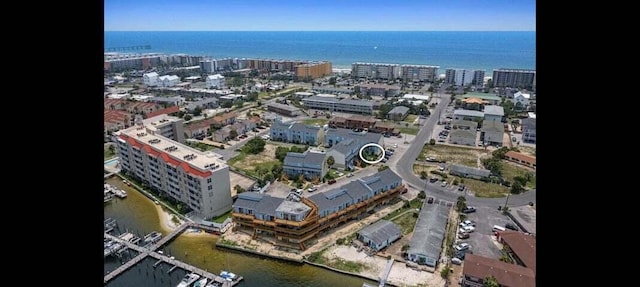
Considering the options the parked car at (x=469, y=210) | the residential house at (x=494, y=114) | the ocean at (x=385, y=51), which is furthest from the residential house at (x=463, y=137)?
the parked car at (x=469, y=210)

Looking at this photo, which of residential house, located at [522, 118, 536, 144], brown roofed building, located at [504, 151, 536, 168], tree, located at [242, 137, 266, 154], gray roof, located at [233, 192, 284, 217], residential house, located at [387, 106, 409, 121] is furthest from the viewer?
residential house, located at [387, 106, 409, 121]

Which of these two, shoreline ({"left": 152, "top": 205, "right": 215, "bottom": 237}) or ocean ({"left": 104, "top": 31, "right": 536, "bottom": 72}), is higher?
ocean ({"left": 104, "top": 31, "right": 536, "bottom": 72})

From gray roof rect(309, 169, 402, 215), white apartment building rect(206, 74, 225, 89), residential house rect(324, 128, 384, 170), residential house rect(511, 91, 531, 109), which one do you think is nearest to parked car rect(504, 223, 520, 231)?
gray roof rect(309, 169, 402, 215)

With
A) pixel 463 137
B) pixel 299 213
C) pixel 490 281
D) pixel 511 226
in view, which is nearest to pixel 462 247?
pixel 490 281

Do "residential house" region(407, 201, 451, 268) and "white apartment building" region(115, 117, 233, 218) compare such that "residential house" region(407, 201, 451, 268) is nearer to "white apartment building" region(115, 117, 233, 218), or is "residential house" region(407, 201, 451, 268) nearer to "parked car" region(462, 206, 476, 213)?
"parked car" region(462, 206, 476, 213)

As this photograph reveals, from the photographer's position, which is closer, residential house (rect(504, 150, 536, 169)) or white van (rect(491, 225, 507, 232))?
white van (rect(491, 225, 507, 232))

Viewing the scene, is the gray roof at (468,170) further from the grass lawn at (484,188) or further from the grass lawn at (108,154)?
the grass lawn at (108,154)
